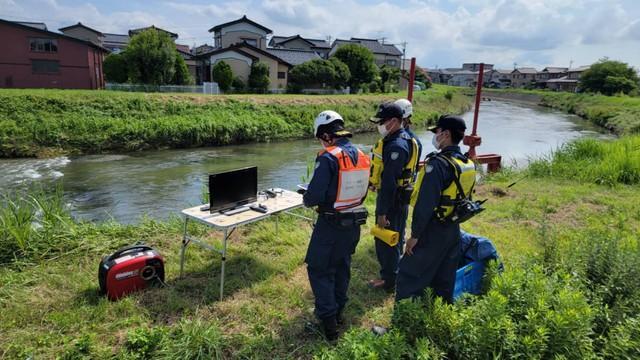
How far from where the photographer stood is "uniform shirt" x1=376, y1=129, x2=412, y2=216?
3616mm

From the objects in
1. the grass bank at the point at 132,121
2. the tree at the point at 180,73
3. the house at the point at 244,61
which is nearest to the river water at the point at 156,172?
the grass bank at the point at 132,121

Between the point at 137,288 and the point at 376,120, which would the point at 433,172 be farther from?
the point at 137,288

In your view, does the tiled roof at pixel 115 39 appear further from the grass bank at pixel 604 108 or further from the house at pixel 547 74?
the house at pixel 547 74

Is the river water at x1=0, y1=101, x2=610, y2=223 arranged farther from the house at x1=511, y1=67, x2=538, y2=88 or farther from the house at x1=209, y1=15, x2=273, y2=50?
the house at x1=511, y1=67, x2=538, y2=88

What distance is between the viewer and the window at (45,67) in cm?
2611

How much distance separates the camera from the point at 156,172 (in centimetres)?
1369

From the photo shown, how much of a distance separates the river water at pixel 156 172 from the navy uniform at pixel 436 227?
6.70 metres

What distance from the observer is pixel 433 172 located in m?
2.97

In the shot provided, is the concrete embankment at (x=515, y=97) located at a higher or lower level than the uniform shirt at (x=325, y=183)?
higher

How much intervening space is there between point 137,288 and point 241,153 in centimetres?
1439

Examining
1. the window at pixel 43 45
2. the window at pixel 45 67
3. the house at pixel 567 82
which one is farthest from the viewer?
the house at pixel 567 82

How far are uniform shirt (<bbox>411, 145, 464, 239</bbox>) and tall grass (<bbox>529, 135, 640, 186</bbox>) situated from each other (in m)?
7.78

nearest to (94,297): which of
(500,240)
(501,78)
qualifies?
(500,240)

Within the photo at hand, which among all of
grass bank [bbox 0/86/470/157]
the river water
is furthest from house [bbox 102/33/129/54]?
the river water
